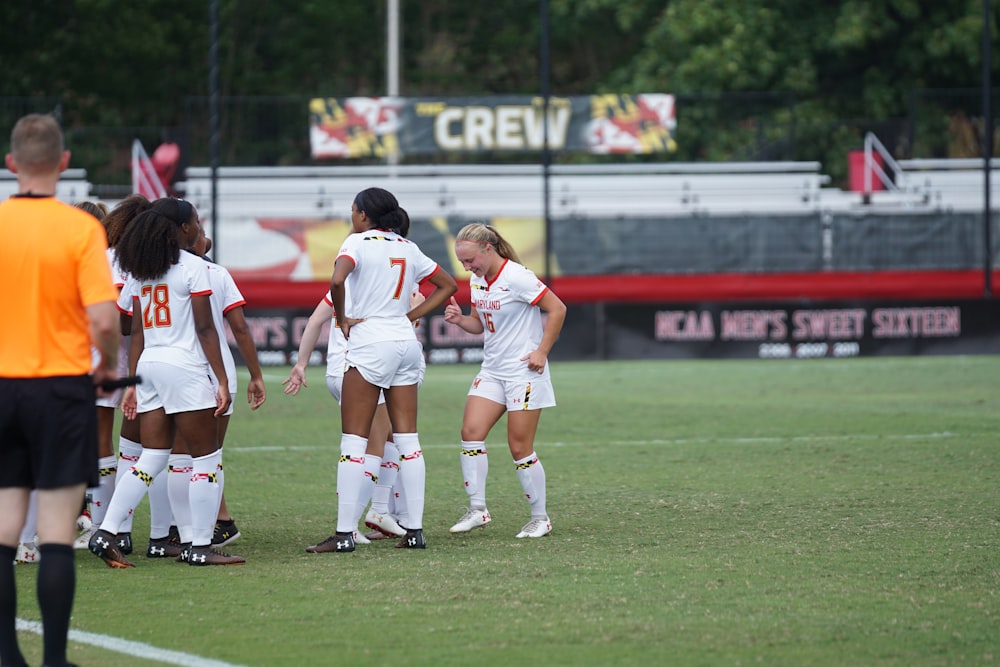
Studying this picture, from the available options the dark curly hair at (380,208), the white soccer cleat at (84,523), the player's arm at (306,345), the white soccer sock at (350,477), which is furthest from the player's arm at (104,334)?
the white soccer cleat at (84,523)

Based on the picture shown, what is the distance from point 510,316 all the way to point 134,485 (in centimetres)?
239

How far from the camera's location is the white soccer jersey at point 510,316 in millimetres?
8891

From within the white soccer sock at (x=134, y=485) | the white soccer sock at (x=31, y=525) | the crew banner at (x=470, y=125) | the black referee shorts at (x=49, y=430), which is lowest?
the white soccer sock at (x=31, y=525)

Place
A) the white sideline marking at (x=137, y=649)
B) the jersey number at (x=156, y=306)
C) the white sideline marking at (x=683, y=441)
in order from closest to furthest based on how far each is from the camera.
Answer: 1. the white sideline marking at (x=137, y=649)
2. the jersey number at (x=156, y=306)
3. the white sideline marking at (x=683, y=441)

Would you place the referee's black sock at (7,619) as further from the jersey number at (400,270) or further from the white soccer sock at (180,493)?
the jersey number at (400,270)

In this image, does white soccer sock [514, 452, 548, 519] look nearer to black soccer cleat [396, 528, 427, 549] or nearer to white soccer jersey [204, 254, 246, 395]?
black soccer cleat [396, 528, 427, 549]

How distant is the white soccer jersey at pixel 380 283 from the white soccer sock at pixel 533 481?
1095 mm

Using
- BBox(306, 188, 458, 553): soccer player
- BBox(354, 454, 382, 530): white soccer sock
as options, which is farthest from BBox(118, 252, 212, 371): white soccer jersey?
BBox(354, 454, 382, 530): white soccer sock

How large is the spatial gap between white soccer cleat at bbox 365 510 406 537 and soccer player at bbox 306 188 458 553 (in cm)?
57

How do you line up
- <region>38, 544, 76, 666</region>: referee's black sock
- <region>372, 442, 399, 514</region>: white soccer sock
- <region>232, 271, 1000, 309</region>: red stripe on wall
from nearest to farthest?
<region>38, 544, 76, 666</region>: referee's black sock
<region>372, 442, 399, 514</region>: white soccer sock
<region>232, 271, 1000, 309</region>: red stripe on wall

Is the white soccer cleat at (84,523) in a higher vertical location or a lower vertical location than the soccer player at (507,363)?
lower

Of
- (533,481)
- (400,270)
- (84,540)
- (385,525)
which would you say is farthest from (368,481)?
(84,540)

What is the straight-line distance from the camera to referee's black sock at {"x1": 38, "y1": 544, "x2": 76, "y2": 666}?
5516mm

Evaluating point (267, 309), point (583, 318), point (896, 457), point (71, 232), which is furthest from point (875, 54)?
point (71, 232)
